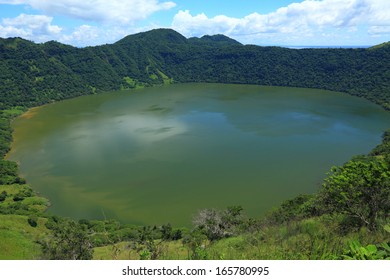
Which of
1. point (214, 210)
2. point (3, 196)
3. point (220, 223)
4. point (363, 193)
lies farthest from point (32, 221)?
point (363, 193)

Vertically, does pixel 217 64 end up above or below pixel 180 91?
above

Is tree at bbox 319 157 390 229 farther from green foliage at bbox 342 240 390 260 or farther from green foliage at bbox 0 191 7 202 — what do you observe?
green foliage at bbox 0 191 7 202

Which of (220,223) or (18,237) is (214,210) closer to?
(220,223)

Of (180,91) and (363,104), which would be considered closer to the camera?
(363,104)

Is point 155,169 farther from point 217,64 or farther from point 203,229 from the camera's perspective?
point 217,64

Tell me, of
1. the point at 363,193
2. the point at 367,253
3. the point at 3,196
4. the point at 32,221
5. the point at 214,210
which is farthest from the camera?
the point at 3,196

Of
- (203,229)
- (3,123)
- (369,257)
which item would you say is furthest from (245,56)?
(369,257)

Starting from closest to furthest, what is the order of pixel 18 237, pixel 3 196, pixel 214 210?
1. pixel 18 237
2. pixel 214 210
3. pixel 3 196
